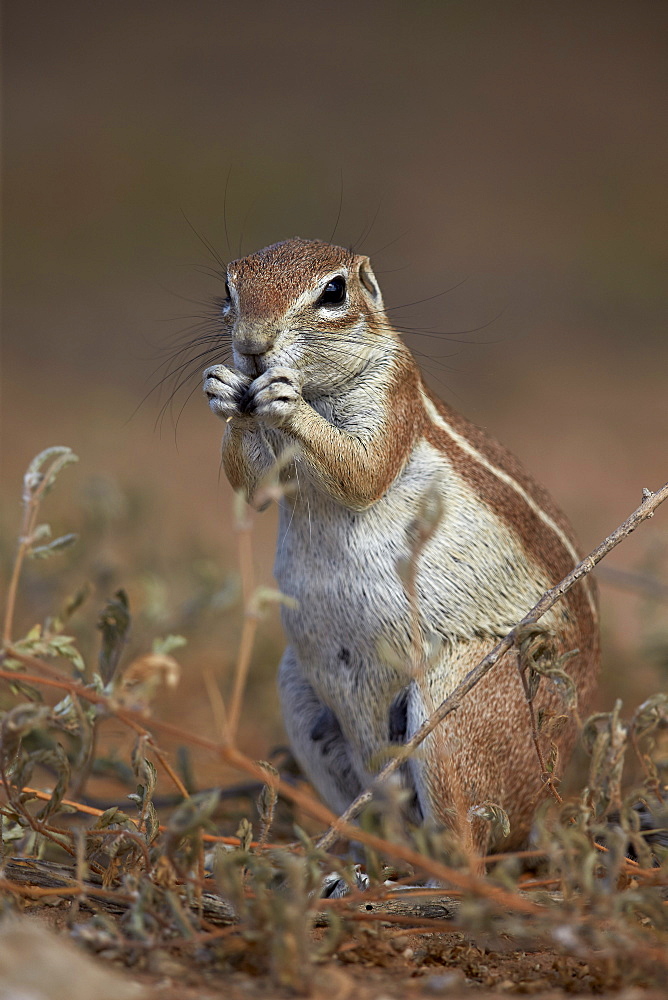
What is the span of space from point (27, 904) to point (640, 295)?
9.65m

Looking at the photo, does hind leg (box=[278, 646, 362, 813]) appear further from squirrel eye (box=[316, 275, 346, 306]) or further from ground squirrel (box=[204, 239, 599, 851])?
squirrel eye (box=[316, 275, 346, 306])

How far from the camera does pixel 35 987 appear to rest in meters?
1.57

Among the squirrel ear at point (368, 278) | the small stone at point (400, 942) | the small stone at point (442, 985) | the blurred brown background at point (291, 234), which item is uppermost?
the blurred brown background at point (291, 234)

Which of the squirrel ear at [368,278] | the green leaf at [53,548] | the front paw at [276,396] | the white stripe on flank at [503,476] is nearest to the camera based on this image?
the green leaf at [53,548]

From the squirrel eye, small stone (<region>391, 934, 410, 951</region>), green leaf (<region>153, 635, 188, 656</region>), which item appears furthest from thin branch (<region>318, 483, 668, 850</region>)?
the squirrel eye

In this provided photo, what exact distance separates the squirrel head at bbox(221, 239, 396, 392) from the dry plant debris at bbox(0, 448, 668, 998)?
0.62 m

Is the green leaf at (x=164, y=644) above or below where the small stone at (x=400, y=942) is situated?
above

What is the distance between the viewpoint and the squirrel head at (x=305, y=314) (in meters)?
2.78

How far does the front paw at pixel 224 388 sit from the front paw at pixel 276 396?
0.06m

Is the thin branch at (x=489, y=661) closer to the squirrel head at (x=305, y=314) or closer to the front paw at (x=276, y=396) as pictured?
the front paw at (x=276, y=396)

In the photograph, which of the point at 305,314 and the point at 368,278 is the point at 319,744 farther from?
the point at 368,278

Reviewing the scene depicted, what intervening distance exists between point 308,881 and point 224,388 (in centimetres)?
131

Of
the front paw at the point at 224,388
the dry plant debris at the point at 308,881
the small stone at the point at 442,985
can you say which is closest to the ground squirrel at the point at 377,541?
the front paw at the point at 224,388

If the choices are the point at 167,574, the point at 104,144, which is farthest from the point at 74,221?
the point at 167,574
